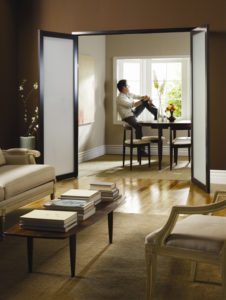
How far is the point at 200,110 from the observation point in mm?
7258

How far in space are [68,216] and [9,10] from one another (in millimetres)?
5126

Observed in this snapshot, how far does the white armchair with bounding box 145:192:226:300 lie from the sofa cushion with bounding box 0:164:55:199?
2.07 meters

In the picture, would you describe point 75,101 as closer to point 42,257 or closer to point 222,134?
point 222,134

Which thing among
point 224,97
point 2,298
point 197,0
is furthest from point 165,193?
point 2,298

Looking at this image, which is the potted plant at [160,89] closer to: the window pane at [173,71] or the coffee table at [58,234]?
the window pane at [173,71]

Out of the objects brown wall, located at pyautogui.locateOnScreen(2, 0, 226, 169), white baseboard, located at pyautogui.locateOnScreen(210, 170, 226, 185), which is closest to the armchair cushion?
white baseboard, located at pyautogui.locateOnScreen(210, 170, 226, 185)

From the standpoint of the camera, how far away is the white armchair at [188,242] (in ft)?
10.2

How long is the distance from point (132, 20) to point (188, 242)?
523cm

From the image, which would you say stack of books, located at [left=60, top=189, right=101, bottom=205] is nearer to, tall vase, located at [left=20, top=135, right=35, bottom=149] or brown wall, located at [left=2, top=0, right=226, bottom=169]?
brown wall, located at [left=2, top=0, right=226, bottom=169]

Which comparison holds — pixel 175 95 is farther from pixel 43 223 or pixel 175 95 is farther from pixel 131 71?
pixel 43 223

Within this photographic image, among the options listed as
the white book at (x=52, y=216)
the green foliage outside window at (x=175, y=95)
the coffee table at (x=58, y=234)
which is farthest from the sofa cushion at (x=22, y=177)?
the green foliage outside window at (x=175, y=95)

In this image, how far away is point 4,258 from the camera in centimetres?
424

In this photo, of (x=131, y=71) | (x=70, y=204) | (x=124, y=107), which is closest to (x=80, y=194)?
(x=70, y=204)

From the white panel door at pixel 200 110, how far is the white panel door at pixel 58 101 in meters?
1.77
